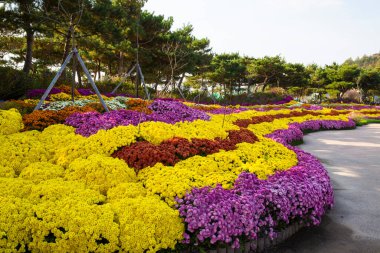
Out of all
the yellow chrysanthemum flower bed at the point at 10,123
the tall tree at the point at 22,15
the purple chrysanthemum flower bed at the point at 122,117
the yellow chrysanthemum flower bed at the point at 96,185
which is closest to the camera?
the yellow chrysanthemum flower bed at the point at 96,185

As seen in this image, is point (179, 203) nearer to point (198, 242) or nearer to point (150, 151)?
point (198, 242)

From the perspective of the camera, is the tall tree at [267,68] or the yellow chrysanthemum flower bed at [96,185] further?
the tall tree at [267,68]

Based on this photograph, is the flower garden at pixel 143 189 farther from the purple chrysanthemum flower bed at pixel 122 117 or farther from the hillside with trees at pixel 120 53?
the hillside with trees at pixel 120 53

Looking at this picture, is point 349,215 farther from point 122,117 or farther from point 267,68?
point 267,68

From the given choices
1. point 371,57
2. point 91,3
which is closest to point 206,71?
point 91,3

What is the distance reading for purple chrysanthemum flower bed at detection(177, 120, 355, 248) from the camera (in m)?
3.89

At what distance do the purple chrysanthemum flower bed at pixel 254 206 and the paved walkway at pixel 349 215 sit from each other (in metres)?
0.23

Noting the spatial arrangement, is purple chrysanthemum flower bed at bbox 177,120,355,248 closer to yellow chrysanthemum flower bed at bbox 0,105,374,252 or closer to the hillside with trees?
yellow chrysanthemum flower bed at bbox 0,105,374,252

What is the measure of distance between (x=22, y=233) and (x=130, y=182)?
1743 mm

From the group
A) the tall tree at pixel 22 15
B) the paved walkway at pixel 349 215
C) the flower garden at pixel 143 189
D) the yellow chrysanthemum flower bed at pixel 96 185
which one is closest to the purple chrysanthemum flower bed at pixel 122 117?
the flower garden at pixel 143 189

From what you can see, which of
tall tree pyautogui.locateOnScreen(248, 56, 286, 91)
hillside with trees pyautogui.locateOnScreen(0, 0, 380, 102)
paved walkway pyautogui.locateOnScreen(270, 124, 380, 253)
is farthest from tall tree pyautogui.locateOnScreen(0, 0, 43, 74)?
tall tree pyautogui.locateOnScreen(248, 56, 286, 91)

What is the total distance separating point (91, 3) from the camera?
2047 cm

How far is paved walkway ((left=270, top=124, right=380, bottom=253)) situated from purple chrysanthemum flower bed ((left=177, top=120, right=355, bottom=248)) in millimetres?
232

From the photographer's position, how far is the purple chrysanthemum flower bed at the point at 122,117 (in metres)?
7.86
